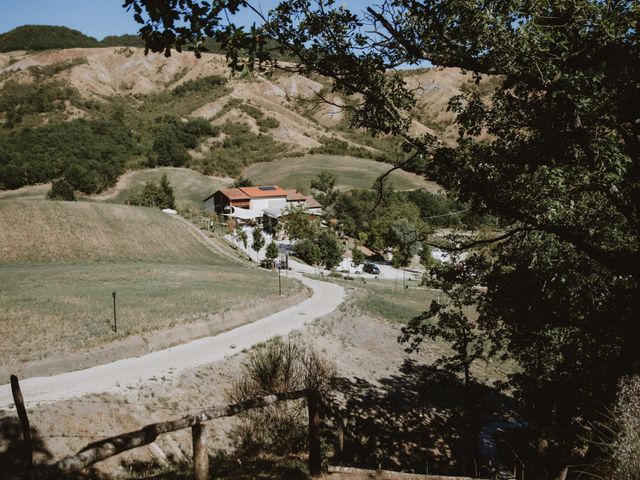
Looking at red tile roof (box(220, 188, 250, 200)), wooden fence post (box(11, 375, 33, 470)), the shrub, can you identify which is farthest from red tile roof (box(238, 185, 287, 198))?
wooden fence post (box(11, 375, 33, 470))

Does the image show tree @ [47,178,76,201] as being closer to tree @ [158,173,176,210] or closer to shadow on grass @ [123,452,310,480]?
tree @ [158,173,176,210]

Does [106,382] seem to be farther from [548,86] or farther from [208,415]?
[548,86]

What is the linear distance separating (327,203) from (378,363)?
284 feet

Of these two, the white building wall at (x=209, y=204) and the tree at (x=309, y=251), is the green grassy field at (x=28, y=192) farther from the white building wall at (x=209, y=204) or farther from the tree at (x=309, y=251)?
the tree at (x=309, y=251)

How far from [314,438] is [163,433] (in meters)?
2.40

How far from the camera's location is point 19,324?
19297mm

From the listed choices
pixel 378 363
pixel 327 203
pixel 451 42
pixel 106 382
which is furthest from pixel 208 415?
pixel 327 203

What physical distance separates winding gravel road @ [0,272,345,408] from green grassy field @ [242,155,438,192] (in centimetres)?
9986

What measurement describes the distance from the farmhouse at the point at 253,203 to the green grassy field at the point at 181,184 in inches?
291

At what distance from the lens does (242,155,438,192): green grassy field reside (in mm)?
128750

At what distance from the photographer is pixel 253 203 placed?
95812 mm

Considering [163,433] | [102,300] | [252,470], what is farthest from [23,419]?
[102,300]

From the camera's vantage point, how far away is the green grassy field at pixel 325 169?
12875 cm

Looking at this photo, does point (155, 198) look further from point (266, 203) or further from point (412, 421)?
point (412, 421)
